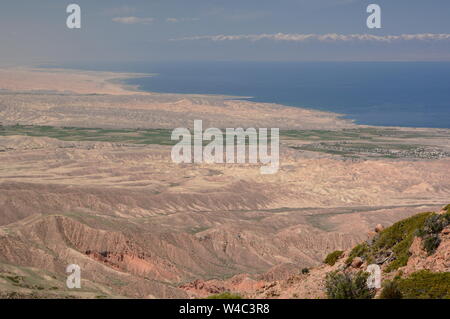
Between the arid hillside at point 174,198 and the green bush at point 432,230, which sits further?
the arid hillside at point 174,198

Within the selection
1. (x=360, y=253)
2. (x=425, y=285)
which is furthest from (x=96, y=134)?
(x=425, y=285)

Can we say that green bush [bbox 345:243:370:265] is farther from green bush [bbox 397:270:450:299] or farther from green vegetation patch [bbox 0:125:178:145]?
green vegetation patch [bbox 0:125:178:145]

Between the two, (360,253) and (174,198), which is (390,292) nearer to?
(360,253)

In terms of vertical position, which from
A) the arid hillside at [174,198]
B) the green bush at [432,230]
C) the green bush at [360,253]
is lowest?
the arid hillside at [174,198]

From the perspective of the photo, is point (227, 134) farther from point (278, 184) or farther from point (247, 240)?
point (247, 240)

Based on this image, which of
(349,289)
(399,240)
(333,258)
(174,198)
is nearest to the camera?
(349,289)

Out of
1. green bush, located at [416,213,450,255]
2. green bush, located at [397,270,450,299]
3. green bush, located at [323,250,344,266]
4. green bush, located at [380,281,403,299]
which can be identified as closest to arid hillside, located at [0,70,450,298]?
green bush, located at [323,250,344,266]

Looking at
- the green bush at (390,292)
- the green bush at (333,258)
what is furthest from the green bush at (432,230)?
the green bush at (333,258)

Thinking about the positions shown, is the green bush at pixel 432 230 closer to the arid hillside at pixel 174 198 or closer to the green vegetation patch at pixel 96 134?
the arid hillside at pixel 174 198
